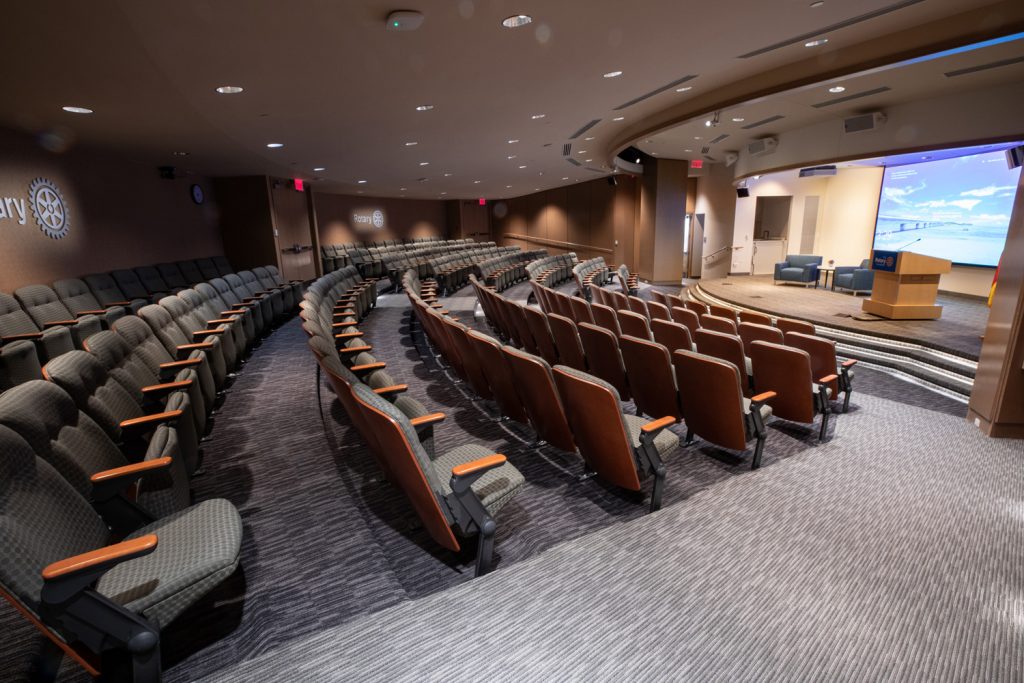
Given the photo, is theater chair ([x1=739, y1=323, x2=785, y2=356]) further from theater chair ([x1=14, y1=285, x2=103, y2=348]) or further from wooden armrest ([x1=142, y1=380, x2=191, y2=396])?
theater chair ([x1=14, y1=285, x2=103, y2=348])

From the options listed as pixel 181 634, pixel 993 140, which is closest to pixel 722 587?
pixel 181 634

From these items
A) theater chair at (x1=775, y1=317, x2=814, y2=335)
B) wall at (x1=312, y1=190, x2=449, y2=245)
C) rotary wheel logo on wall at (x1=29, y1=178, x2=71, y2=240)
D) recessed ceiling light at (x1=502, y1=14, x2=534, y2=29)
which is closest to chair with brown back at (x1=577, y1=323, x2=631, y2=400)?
theater chair at (x1=775, y1=317, x2=814, y2=335)

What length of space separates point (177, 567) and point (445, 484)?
0.90 m

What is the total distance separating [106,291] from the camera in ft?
21.4

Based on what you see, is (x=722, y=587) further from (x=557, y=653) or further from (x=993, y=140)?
(x=993, y=140)

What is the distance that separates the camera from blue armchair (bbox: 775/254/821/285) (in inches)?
399

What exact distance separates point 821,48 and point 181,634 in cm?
613

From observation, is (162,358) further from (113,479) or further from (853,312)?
(853,312)

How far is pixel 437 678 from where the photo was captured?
4.32ft

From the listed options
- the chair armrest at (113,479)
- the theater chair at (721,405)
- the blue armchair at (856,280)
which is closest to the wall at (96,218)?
the chair armrest at (113,479)

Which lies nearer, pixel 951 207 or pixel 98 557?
pixel 98 557

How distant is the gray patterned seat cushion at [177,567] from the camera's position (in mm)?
1354

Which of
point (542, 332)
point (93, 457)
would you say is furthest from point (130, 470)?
point (542, 332)

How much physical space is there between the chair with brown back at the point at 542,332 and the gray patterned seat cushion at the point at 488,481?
192cm
